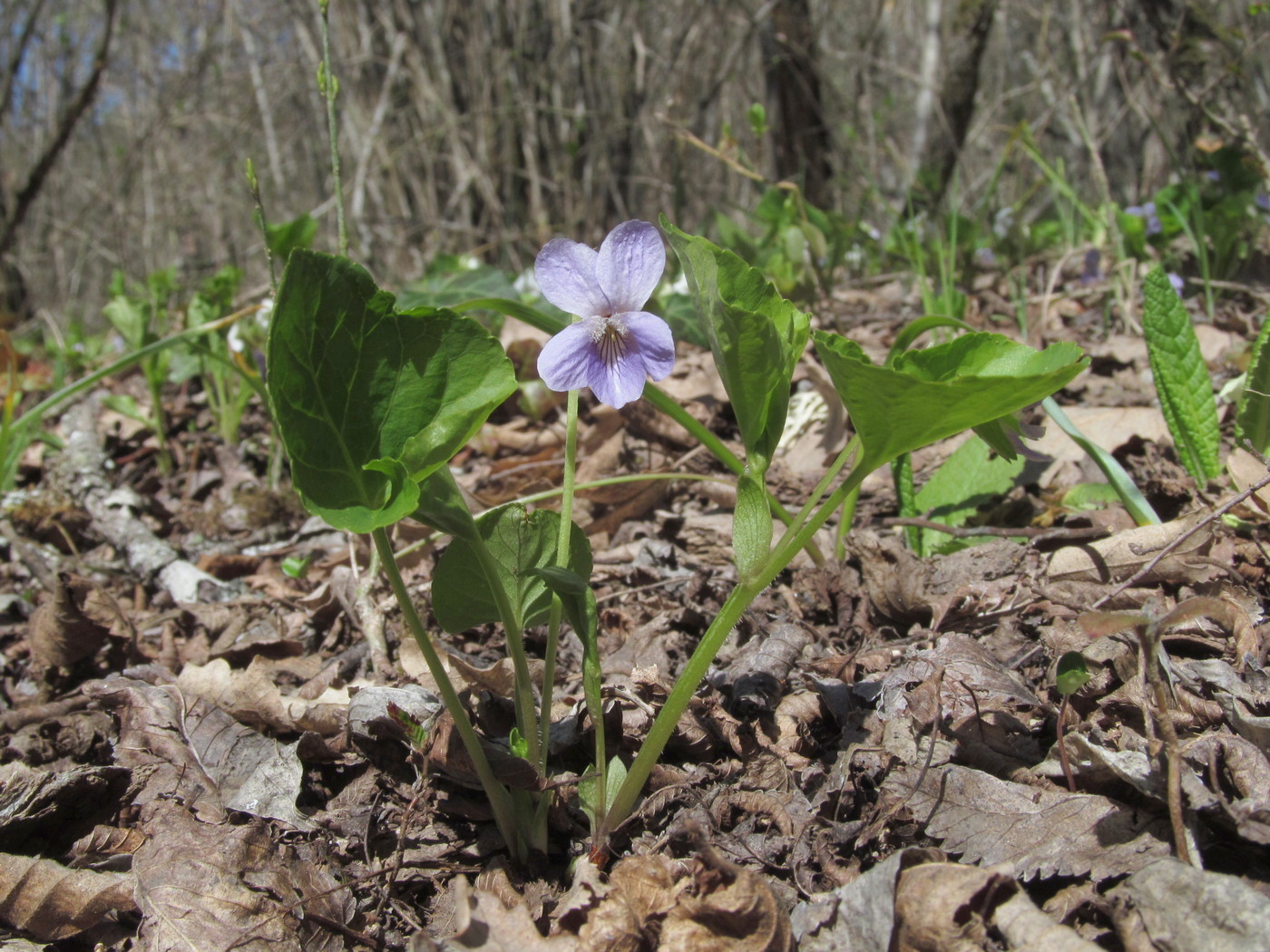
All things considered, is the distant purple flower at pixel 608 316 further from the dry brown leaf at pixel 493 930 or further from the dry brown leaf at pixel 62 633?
the dry brown leaf at pixel 62 633

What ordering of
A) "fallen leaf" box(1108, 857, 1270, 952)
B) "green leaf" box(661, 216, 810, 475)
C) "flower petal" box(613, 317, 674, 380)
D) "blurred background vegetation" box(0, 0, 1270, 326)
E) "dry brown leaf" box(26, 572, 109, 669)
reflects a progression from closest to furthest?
"fallen leaf" box(1108, 857, 1270, 952), "green leaf" box(661, 216, 810, 475), "flower petal" box(613, 317, 674, 380), "dry brown leaf" box(26, 572, 109, 669), "blurred background vegetation" box(0, 0, 1270, 326)

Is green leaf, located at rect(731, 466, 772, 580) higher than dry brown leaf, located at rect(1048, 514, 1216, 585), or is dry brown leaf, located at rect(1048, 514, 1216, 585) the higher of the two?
green leaf, located at rect(731, 466, 772, 580)

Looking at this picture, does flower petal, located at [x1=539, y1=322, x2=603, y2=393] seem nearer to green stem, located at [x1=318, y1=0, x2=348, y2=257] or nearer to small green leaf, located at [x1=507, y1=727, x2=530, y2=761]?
small green leaf, located at [x1=507, y1=727, x2=530, y2=761]

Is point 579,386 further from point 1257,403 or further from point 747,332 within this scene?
point 1257,403

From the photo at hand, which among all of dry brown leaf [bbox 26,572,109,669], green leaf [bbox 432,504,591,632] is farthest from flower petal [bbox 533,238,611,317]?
dry brown leaf [bbox 26,572,109,669]

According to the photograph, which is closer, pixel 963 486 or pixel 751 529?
pixel 751 529

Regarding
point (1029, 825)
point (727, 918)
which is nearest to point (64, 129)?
point (727, 918)

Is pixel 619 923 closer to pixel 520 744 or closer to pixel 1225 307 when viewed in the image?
pixel 520 744
